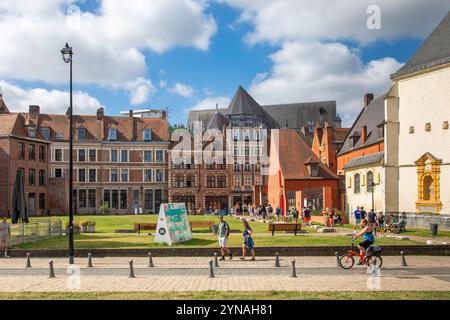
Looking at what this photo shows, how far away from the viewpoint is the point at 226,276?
18.1 meters

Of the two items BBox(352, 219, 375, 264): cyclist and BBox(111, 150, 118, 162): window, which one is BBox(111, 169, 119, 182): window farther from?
BBox(352, 219, 375, 264): cyclist

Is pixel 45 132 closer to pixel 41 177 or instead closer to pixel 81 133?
pixel 81 133

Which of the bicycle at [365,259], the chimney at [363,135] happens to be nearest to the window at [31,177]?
the chimney at [363,135]

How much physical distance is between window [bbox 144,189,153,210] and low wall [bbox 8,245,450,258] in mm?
56292

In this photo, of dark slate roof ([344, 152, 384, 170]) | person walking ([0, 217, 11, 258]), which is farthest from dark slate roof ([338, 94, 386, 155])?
person walking ([0, 217, 11, 258])

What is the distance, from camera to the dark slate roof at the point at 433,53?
39375 mm

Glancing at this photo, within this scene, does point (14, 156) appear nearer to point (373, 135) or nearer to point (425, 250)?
point (373, 135)

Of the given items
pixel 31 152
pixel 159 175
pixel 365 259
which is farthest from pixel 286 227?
pixel 159 175

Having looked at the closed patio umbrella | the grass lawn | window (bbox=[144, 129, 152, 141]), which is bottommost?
the grass lawn

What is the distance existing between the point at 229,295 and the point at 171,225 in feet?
44.8

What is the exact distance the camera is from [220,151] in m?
84.4

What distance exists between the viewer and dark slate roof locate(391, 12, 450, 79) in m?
39.4

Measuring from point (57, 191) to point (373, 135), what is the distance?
135 feet
